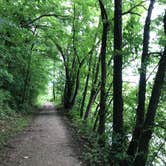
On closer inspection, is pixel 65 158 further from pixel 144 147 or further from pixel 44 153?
pixel 144 147

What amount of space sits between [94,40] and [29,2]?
4.66 meters

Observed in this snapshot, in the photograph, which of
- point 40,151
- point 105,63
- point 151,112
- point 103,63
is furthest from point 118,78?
point 40,151

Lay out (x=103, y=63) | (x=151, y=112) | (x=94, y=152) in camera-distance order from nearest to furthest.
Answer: (x=151, y=112) → (x=94, y=152) → (x=103, y=63)

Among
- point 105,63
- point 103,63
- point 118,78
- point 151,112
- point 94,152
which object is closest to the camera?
point 151,112

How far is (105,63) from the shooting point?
1012cm

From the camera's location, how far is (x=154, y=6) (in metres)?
7.92

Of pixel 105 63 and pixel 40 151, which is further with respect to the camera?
pixel 105 63

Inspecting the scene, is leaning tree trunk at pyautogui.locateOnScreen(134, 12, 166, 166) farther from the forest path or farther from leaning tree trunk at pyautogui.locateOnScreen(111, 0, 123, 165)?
the forest path

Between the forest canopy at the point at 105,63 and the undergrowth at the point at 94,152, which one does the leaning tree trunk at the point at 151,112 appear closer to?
the forest canopy at the point at 105,63

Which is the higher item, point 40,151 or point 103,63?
point 103,63

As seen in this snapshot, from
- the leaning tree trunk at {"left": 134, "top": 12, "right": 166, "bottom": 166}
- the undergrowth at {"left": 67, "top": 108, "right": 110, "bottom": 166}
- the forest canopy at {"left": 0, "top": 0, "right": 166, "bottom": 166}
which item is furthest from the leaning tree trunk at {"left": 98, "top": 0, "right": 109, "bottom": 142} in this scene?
the leaning tree trunk at {"left": 134, "top": 12, "right": 166, "bottom": 166}

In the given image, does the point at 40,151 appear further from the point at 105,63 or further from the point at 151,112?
the point at 105,63

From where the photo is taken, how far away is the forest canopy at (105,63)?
751 centimetres

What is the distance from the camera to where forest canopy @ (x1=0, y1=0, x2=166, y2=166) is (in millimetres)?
7512
